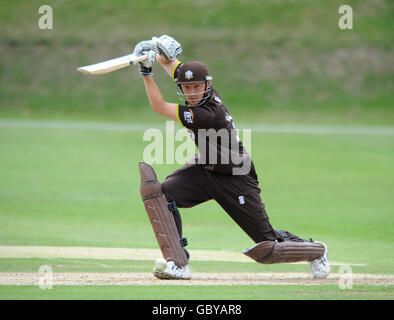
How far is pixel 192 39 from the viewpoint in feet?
101

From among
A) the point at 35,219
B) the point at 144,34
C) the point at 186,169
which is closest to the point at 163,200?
the point at 186,169

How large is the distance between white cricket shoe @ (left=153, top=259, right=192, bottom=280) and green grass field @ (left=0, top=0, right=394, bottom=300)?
1.31 feet

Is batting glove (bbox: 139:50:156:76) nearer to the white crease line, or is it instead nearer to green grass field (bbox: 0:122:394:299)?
green grass field (bbox: 0:122:394:299)

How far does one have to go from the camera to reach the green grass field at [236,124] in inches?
354

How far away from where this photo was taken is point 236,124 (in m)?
24.1

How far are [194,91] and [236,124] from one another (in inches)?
673

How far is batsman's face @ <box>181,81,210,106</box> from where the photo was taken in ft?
22.9

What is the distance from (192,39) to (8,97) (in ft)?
26.8

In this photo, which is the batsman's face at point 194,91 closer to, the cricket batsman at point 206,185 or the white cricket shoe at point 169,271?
the cricket batsman at point 206,185

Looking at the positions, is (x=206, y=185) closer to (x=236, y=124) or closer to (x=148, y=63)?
(x=148, y=63)

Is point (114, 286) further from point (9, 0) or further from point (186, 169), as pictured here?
point (9, 0)

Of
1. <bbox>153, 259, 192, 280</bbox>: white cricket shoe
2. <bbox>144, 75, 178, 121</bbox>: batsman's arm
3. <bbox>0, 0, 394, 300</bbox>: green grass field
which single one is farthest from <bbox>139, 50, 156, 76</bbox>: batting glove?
<bbox>0, 0, 394, 300</bbox>: green grass field

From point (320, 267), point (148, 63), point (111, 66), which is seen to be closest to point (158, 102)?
point (148, 63)

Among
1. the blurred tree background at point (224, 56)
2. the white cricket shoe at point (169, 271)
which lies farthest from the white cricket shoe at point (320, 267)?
the blurred tree background at point (224, 56)
